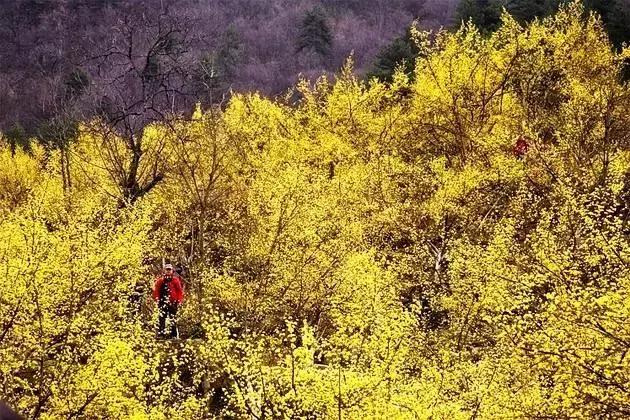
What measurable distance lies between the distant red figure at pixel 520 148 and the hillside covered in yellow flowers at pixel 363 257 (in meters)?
0.06

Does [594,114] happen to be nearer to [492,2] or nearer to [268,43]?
[492,2]

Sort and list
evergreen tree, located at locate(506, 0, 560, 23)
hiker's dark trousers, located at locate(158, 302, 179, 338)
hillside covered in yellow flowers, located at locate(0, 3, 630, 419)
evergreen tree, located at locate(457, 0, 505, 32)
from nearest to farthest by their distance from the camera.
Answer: hillside covered in yellow flowers, located at locate(0, 3, 630, 419), hiker's dark trousers, located at locate(158, 302, 179, 338), evergreen tree, located at locate(506, 0, 560, 23), evergreen tree, located at locate(457, 0, 505, 32)

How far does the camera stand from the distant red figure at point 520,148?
69.1 ft

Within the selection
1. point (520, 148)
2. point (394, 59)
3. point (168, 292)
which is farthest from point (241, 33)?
point (168, 292)

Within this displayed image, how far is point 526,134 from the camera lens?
21.5 metres

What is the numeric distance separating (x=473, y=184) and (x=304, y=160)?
24.3 feet

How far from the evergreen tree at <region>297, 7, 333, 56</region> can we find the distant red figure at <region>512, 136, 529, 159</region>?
6071cm

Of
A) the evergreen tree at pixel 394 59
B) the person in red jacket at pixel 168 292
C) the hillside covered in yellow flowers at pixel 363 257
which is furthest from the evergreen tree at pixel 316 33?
the person in red jacket at pixel 168 292

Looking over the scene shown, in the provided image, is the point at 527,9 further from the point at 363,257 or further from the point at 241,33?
the point at 241,33

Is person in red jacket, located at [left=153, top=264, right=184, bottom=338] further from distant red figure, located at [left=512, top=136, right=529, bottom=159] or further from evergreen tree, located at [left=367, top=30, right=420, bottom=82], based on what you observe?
evergreen tree, located at [left=367, top=30, right=420, bottom=82]

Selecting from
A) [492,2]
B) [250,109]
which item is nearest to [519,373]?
[250,109]

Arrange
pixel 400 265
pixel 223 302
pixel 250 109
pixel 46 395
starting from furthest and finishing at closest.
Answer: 1. pixel 250 109
2. pixel 400 265
3. pixel 223 302
4. pixel 46 395

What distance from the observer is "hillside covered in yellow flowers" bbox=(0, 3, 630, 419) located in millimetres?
10609

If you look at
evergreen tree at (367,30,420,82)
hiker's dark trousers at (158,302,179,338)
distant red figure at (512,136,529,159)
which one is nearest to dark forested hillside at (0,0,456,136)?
evergreen tree at (367,30,420,82)
